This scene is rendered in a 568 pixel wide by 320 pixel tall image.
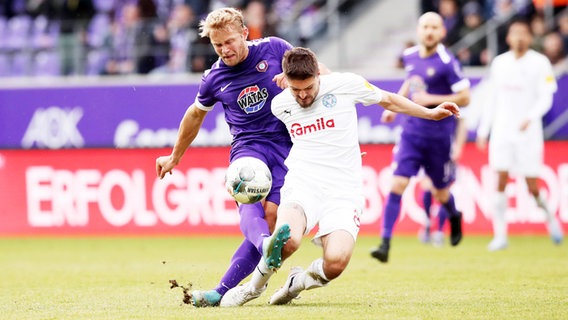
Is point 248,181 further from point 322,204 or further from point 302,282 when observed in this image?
point 302,282

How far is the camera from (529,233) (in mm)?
15695

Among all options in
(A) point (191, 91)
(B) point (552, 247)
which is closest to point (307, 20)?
(A) point (191, 91)

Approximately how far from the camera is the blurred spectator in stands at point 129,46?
18.4 meters

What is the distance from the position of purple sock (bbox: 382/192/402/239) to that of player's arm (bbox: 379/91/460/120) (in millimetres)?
3915

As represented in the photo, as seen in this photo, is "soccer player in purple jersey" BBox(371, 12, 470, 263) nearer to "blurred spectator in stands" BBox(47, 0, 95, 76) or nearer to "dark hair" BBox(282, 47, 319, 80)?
"dark hair" BBox(282, 47, 319, 80)

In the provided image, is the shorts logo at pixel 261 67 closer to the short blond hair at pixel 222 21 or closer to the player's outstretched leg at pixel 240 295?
the short blond hair at pixel 222 21

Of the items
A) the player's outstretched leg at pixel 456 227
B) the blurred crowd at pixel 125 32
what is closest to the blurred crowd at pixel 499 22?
the blurred crowd at pixel 125 32

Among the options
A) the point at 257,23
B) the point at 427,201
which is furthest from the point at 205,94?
the point at 257,23

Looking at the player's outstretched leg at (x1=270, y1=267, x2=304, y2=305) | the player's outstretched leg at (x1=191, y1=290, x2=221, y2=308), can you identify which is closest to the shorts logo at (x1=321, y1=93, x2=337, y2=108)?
the player's outstretched leg at (x1=270, y1=267, x2=304, y2=305)

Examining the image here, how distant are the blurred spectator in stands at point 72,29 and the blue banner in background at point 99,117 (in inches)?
45.3

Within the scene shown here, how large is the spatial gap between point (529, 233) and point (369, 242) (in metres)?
2.37

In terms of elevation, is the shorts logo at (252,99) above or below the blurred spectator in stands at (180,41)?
below

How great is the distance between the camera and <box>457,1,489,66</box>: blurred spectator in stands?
17609mm

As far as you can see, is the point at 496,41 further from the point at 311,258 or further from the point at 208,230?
the point at 311,258
